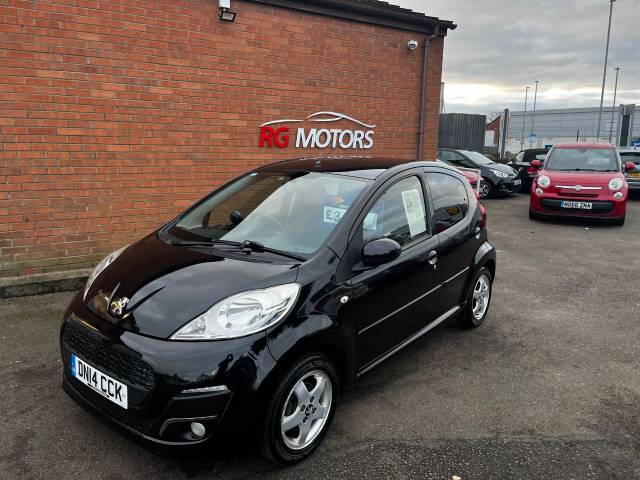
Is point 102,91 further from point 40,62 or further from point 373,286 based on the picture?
point 373,286

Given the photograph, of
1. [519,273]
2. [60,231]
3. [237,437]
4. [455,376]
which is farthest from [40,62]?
[519,273]

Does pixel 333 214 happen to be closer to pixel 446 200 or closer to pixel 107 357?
pixel 446 200

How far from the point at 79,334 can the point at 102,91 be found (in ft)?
12.0

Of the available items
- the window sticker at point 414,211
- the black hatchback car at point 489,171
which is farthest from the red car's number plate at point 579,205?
the window sticker at point 414,211

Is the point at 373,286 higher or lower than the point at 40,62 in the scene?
lower

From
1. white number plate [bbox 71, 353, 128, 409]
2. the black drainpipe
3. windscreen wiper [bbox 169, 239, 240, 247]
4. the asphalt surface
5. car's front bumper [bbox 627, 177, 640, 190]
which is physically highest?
the black drainpipe

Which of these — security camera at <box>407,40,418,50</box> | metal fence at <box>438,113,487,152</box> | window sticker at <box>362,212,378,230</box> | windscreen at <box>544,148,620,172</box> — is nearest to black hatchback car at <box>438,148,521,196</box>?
windscreen at <box>544,148,620,172</box>

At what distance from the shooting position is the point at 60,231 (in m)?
5.45

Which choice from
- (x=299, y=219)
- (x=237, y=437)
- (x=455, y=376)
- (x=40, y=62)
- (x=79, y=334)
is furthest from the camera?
(x=40, y=62)

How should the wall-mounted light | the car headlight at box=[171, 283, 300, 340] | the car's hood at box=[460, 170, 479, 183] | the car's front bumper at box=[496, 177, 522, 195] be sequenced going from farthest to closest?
the car's front bumper at box=[496, 177, 522, 195] → the car's hood at box=[460, 170, 479, 183] → the wall-mounted light → the car headlight at box=[171, 283, 300, 340]

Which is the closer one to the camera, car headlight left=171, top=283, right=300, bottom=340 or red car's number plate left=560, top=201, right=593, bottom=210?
car headlight left=171, top=283, right=300, bottom=340

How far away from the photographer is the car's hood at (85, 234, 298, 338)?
2.49 meters

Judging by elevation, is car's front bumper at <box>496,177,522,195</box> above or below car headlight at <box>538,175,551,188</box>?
below

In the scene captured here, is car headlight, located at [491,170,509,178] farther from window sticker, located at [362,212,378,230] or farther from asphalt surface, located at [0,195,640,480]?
window sticker, located at [362,212,378,230]
